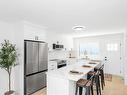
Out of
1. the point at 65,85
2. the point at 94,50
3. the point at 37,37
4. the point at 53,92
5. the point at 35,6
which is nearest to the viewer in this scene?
the point at 35,6

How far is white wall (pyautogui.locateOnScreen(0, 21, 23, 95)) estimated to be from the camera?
339 cm

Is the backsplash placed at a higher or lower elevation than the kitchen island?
higher

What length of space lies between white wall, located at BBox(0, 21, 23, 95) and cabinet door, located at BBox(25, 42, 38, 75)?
0.20m

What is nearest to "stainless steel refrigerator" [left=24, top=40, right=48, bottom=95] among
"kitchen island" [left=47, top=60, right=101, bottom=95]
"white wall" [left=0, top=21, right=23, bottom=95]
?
"white wall" [left=0, top=21, right=23, bottom=95]

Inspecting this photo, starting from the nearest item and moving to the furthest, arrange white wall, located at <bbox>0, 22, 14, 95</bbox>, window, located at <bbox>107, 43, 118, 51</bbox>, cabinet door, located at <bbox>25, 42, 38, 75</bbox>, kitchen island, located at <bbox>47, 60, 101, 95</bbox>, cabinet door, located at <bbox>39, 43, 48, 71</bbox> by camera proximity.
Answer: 1. kitchen island, located at <bbox>47, 60, 101, 95</bbox>
2. white wall, located at <bbox>0, 22, 14, 95</bbox>
3. cabinet door, located at <bbox>25, 42, 38, 75</bbox>
4. cabinet door, located at <bbox>39, 43, 48, 71</bbox>
5. window, located at <bbox>107, 43, 118, 51</bbox>

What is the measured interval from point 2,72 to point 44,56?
1.58 meters

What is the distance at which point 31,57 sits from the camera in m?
3.61

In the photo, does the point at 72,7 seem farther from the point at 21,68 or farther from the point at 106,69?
the point at 106,69

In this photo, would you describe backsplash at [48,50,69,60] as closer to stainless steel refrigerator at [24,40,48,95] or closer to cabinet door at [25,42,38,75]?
stainless steel refrigerator at [24,40,48,95]

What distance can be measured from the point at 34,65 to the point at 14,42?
1125mm

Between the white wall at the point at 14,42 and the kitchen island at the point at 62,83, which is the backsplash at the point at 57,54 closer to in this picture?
the white wall at the point at 14,42

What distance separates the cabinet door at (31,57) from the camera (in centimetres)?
346

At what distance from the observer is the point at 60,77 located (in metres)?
2.42

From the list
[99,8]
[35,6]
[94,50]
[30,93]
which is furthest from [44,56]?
[94,50]
